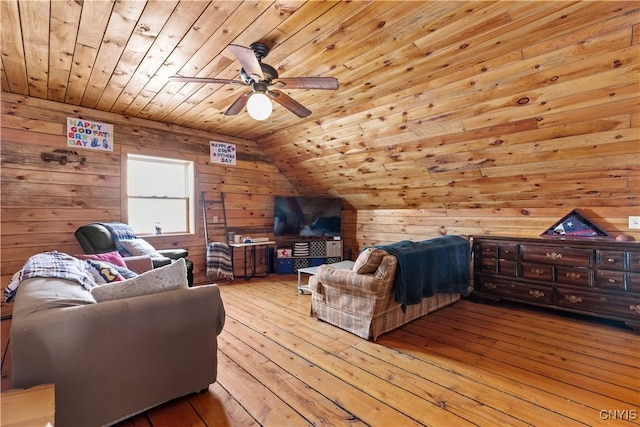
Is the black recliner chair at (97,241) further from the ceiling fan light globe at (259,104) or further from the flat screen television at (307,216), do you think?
the flat screen television at (307,216)

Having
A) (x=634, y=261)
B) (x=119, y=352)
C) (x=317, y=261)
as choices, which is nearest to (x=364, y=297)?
(x=119, y=352)

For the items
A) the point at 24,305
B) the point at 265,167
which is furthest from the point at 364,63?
the point at 265,167

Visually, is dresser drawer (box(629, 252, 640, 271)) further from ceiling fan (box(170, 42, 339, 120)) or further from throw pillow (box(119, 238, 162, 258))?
throw pillow (box(119, 238, 162, 258))

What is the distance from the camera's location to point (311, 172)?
17.3 feet

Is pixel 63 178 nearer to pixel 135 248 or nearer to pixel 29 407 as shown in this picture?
pixel 135 248

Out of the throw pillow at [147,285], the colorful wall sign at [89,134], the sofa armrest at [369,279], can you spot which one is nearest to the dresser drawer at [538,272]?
the sofa armrest at [369,279]

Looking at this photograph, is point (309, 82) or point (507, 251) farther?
point (507, 251)

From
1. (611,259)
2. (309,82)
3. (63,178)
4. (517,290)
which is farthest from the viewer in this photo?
(63,178)

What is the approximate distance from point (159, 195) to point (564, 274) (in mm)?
5229

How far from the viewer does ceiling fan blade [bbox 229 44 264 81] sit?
5.88 ft

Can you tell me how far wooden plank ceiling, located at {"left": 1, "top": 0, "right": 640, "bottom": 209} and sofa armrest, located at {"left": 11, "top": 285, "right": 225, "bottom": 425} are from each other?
1.84 m

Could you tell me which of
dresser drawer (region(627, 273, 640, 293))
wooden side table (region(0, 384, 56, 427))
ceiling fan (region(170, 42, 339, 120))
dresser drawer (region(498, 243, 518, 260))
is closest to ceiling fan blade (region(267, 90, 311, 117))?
ceiling fan (region(170, 42, 339, 120))

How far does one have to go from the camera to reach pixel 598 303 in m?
2.99

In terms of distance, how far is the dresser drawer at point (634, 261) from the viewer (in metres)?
2.79
